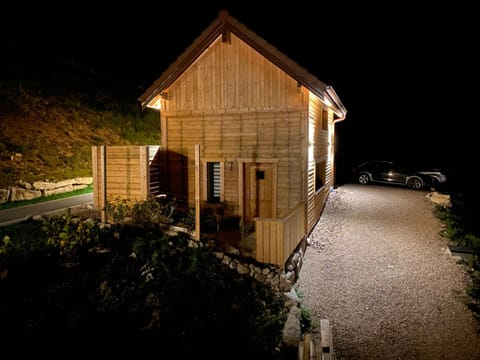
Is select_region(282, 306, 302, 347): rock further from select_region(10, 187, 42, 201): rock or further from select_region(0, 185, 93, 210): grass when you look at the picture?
select_region(10, 187, 42, 201): rock

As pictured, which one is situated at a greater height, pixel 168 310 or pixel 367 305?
pixel 168 310

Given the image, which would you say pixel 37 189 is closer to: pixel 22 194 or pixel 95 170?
pixel 22 194

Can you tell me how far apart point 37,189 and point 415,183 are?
878 inches

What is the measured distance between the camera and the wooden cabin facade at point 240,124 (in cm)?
1150

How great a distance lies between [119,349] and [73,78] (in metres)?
23.6

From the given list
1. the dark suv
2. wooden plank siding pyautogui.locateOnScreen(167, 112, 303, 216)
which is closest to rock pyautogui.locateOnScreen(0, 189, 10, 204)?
wooden plank siding pyautogui.locateOnScreen(167, 112, 303, 216)

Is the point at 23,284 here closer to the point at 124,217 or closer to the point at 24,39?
the point at 124,217

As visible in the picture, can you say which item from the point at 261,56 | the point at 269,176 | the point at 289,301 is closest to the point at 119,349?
the point at 289,301

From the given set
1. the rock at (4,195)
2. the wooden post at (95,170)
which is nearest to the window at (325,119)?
the wooden post at (95,170)

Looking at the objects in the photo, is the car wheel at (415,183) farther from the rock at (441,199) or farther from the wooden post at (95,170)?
the wooden post at (95,170)

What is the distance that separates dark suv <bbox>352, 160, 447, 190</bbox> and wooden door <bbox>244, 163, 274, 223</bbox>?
15151 millimetres

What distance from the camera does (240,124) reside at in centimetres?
1229

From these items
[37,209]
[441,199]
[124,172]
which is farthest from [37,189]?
[441,199]

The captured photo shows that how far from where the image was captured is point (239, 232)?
11477mm
